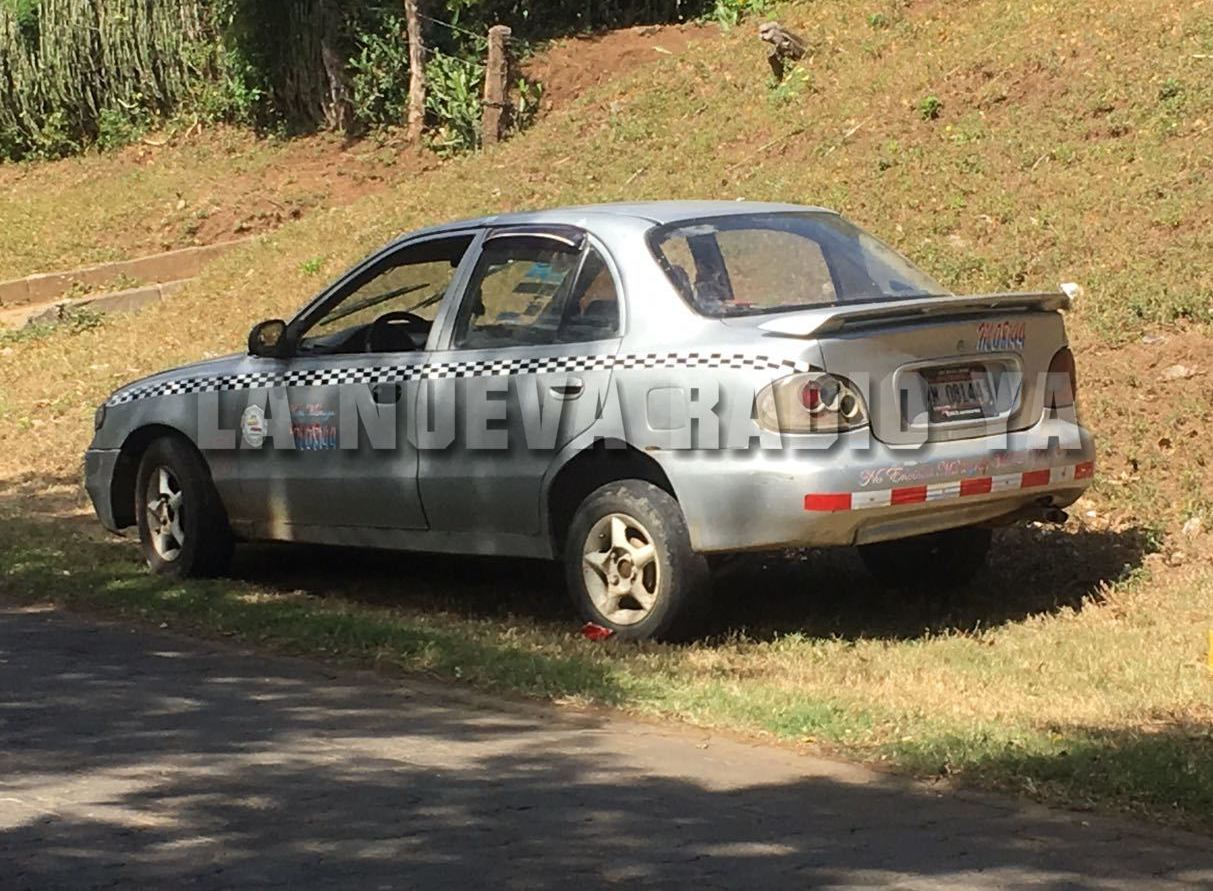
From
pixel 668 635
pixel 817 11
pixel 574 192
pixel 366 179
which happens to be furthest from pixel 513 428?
pixel 366 179

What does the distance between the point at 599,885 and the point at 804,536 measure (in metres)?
2.60

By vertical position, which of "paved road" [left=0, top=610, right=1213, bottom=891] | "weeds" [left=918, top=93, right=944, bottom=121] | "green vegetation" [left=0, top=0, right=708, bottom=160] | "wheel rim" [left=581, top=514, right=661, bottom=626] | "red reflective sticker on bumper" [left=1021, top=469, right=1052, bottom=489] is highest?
"green vegetation" [left=0, top=0, right=708, bottom=160]

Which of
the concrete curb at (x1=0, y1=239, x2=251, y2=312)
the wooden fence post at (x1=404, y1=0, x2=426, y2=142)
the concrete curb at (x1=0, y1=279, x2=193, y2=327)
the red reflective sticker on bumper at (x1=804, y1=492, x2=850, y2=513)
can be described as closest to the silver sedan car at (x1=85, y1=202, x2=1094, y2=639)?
the red reflective sticker on bumper at (x1=804, y1=492, x2=850, y2=513)

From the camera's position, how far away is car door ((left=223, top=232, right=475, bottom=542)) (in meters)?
8.22

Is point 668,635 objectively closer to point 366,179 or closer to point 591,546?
point 591,546

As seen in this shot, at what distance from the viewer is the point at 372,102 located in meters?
22.3

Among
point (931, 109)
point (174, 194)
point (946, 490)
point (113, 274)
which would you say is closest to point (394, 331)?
point (946, 490)

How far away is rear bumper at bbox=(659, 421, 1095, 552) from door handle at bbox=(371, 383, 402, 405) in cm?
146

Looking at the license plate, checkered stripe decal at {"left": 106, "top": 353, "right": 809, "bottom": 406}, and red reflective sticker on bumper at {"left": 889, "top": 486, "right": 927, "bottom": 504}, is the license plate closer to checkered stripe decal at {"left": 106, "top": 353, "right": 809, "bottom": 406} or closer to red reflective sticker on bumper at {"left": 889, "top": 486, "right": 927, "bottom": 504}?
red reflective sticker on bumper at {"left": 889, "top": 486, "right": 927, "bottom": 504}

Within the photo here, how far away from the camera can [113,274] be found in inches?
760

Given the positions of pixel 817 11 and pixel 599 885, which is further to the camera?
pixel 817 11

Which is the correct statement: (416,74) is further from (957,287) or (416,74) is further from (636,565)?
(636,565)

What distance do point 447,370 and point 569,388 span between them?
697 mm

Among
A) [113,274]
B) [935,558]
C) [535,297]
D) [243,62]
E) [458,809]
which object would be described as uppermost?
[243,62]
